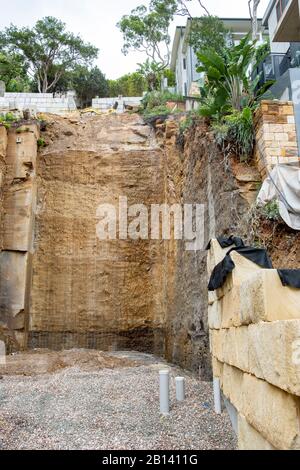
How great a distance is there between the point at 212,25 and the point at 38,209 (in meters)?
12.2

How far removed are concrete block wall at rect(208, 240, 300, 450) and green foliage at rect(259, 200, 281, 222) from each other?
105 inches

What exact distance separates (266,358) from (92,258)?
10452 millimetres

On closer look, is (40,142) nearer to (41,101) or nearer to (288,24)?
(288,24)

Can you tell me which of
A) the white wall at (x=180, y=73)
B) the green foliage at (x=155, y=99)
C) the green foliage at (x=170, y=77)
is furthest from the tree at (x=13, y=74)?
the green foliage at (x=155, y=99)

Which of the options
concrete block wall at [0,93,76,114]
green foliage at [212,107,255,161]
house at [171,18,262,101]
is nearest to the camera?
green foliage at [212,107,255,161]

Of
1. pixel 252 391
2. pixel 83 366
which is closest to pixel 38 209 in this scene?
pixel 83 366

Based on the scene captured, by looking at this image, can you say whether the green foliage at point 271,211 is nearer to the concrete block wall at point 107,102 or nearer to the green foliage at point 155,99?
the green foliage at point 155,99

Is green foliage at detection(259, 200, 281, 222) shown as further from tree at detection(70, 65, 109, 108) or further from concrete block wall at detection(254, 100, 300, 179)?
tree at detection(70, 65, 109, 108)

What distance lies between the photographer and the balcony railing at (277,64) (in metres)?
10.4

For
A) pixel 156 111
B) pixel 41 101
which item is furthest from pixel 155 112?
pixel 41 101

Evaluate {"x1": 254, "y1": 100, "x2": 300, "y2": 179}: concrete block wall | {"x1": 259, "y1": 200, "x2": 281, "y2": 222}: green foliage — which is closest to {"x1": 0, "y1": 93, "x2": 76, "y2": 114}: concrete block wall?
{"x1": 254, "y1": 100, "x2": 300, "y2": 179}: concrete block wall

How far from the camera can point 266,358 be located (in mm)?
2574

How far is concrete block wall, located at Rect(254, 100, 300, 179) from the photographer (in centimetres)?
718
